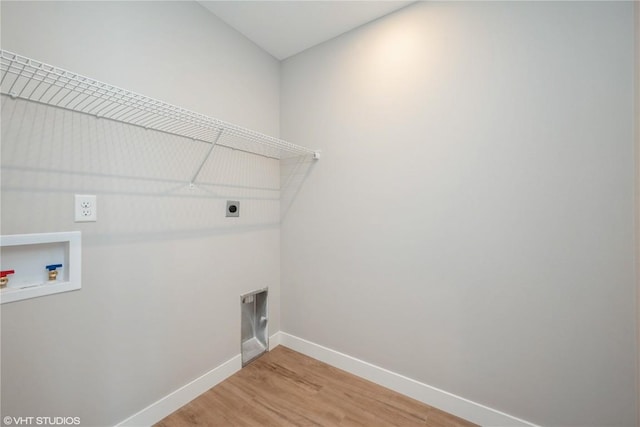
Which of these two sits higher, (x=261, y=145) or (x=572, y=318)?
(x=261, y=145)

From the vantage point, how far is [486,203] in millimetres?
1336

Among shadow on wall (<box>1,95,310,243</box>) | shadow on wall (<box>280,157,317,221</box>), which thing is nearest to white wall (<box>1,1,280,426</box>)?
shadow on wall (<box>1,95,310,243</box>)

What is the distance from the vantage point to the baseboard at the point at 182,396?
1.30m

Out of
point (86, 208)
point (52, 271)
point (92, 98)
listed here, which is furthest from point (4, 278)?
point (92, 98)

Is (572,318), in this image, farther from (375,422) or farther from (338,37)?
(338,37)

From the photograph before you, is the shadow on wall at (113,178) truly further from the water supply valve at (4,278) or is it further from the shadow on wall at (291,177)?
the shadow on wall at (291,177)

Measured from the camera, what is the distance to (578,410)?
1151 mm

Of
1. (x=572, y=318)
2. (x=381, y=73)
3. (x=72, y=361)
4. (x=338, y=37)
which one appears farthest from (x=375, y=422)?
(x=338, y=37)

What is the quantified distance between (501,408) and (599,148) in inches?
53.5

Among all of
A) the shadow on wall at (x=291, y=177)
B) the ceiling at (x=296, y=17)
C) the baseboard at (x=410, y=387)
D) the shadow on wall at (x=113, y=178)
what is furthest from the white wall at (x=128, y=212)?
the baseboard at (x=410, y=387)

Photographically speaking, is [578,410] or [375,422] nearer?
[578,410]

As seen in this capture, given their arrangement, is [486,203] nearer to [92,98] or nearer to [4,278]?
[92,98]

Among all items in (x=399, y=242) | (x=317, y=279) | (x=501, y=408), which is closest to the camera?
(x=501, y=408)

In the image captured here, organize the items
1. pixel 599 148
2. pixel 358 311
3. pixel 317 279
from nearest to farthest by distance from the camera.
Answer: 1. pixel 599 148
2. pixel 358 311
3. pixel 317 279
